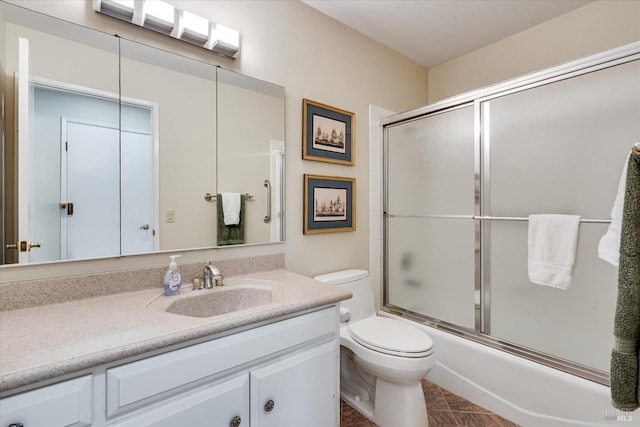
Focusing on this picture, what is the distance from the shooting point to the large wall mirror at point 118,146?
41.3 inches

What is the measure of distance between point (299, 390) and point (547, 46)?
8.59 ft

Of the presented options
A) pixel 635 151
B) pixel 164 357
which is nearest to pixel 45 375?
pixel 164 357

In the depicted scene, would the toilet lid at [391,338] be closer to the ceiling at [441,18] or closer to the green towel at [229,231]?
the green towel at [229,231]

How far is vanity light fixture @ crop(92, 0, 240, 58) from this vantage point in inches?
47.5

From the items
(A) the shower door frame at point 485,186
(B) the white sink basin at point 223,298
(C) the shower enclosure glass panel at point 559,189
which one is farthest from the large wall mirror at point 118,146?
(C) the shower enclosure glass panel at point 559,189

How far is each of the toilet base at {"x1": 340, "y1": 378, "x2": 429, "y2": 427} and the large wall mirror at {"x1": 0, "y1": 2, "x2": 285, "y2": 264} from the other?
3.33 ft

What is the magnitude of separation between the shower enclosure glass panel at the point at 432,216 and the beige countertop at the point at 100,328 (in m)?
1.06

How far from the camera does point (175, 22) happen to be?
1.34 m

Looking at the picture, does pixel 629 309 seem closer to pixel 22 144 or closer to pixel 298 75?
pixel 298 75

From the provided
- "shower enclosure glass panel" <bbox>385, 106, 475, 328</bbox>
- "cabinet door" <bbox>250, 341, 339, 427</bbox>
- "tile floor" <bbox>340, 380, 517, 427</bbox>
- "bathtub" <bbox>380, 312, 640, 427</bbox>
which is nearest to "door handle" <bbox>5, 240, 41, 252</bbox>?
"cabinet door" <bbox>250, 341, 339, 427</bbox>

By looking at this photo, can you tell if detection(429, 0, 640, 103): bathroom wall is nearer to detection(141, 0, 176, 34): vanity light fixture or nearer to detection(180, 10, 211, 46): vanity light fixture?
detection(180, 10, 211, 46): vanity light fixture

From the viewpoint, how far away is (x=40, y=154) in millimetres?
1070

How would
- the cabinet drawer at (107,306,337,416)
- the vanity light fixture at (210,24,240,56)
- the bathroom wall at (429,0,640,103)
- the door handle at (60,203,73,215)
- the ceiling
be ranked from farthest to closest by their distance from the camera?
1. the ceiling
2. the bathroom wall at (429,0,640,103)
3. the vanity light fixture at (210,24,240,56)
4. the door handle at (60,203,73,215)
5. the cabinet drawer at (107,306,337,416)

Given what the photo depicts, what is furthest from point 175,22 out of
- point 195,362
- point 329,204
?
point 195,362
